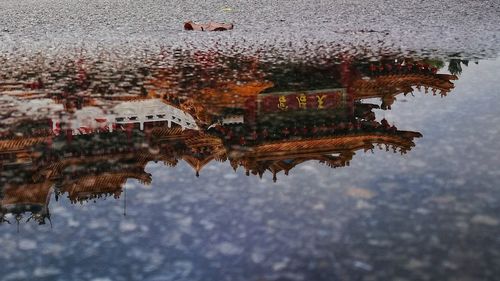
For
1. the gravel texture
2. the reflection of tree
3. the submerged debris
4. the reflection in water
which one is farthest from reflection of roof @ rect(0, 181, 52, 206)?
the submerged debris

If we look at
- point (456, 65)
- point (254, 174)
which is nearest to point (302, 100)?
point (254, 174)

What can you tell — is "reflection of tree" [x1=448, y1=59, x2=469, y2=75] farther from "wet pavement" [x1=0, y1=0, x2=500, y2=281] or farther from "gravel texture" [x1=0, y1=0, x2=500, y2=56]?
"gravel texture" [x1=0, y1=0, x2=500, y2=56]

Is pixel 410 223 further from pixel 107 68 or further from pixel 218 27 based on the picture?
pixel 218 27

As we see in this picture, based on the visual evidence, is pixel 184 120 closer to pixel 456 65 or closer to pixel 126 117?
pixel 126 117

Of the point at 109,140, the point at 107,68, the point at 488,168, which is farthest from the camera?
the point at 107,68

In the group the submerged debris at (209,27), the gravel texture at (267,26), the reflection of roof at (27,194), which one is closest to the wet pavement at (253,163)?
the reflection of roof at (27,194)

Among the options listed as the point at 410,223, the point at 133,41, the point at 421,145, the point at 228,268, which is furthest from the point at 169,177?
the point at 133,41
